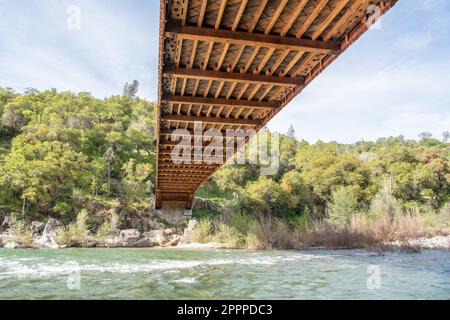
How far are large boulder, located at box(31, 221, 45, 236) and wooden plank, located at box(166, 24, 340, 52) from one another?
28658 mm

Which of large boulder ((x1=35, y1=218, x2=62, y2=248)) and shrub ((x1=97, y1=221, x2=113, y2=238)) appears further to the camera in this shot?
shrub ((x1=97, y1=221, x2=113, y2=238))

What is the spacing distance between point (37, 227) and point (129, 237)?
8438 millimetres

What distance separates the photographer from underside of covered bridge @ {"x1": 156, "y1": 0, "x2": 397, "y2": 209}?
8.23 m

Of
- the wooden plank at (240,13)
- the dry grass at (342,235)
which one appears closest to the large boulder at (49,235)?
the dry grass at (342,235)

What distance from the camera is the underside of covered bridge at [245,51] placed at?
324 inches

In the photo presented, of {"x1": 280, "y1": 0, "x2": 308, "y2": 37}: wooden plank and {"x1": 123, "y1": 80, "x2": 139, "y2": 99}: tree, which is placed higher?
{"x1": 123, "y1": 80, "x2": 139, "y2": 99}: tree

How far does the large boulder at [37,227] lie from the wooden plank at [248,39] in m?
28.7

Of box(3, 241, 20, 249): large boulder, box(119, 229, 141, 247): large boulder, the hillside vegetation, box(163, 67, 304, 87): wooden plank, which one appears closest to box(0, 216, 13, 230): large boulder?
the hillside vegetation

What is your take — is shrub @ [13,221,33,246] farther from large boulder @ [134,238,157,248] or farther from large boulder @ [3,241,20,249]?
large boulder @ [134,238,157,248]

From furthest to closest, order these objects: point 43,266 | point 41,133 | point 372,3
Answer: point 41,133
point 43,266
point 372,3
